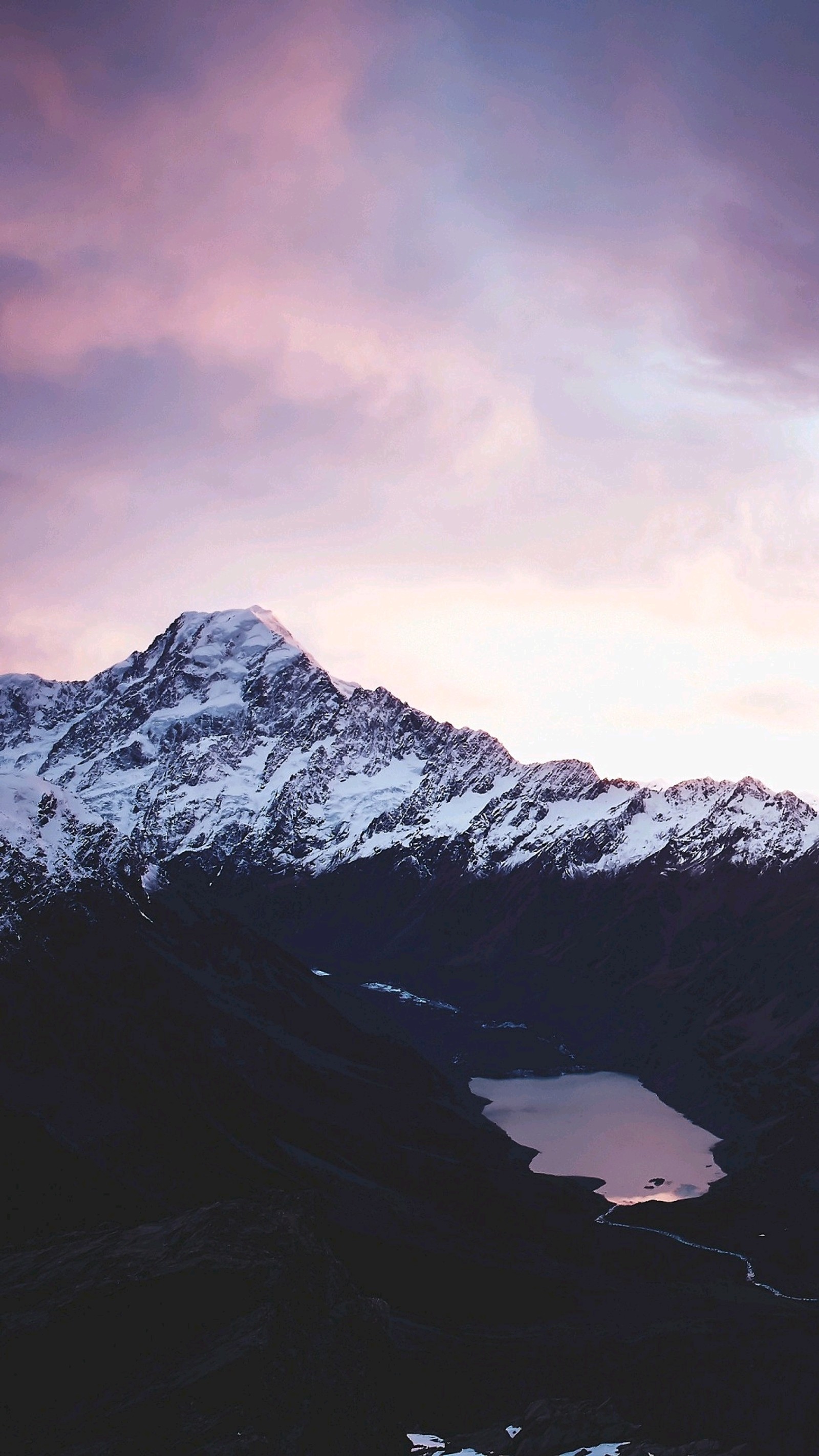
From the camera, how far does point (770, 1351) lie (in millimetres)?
142000

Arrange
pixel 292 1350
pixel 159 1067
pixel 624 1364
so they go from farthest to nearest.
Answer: pixel 159 1067, pixel 624 1364, pixel 292 1350

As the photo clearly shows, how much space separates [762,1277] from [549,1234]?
2922 centimetres

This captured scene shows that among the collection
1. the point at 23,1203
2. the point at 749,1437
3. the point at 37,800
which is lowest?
the point at 749,1437

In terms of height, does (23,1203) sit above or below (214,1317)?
below

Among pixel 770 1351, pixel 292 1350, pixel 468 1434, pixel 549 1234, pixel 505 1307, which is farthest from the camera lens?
pixel 549 1234

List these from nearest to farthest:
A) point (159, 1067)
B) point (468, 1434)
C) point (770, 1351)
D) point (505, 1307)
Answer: point (468, 1434), point (770, 1351), point (505, 1307), point (159, 1067)

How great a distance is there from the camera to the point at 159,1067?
174500 millimetres

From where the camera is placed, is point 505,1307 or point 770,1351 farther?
point 505,1307

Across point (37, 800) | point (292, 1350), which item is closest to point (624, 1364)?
point (292, 1350)

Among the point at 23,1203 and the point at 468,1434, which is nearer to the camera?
the point at 468,1434

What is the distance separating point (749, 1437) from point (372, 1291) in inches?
1633

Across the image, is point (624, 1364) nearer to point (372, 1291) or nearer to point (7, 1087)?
point (372, 1291)

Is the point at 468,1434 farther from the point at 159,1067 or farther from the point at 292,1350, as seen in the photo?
the point at 159,1067

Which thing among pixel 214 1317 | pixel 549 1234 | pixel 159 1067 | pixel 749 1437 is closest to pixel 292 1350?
pixel 214 1317
